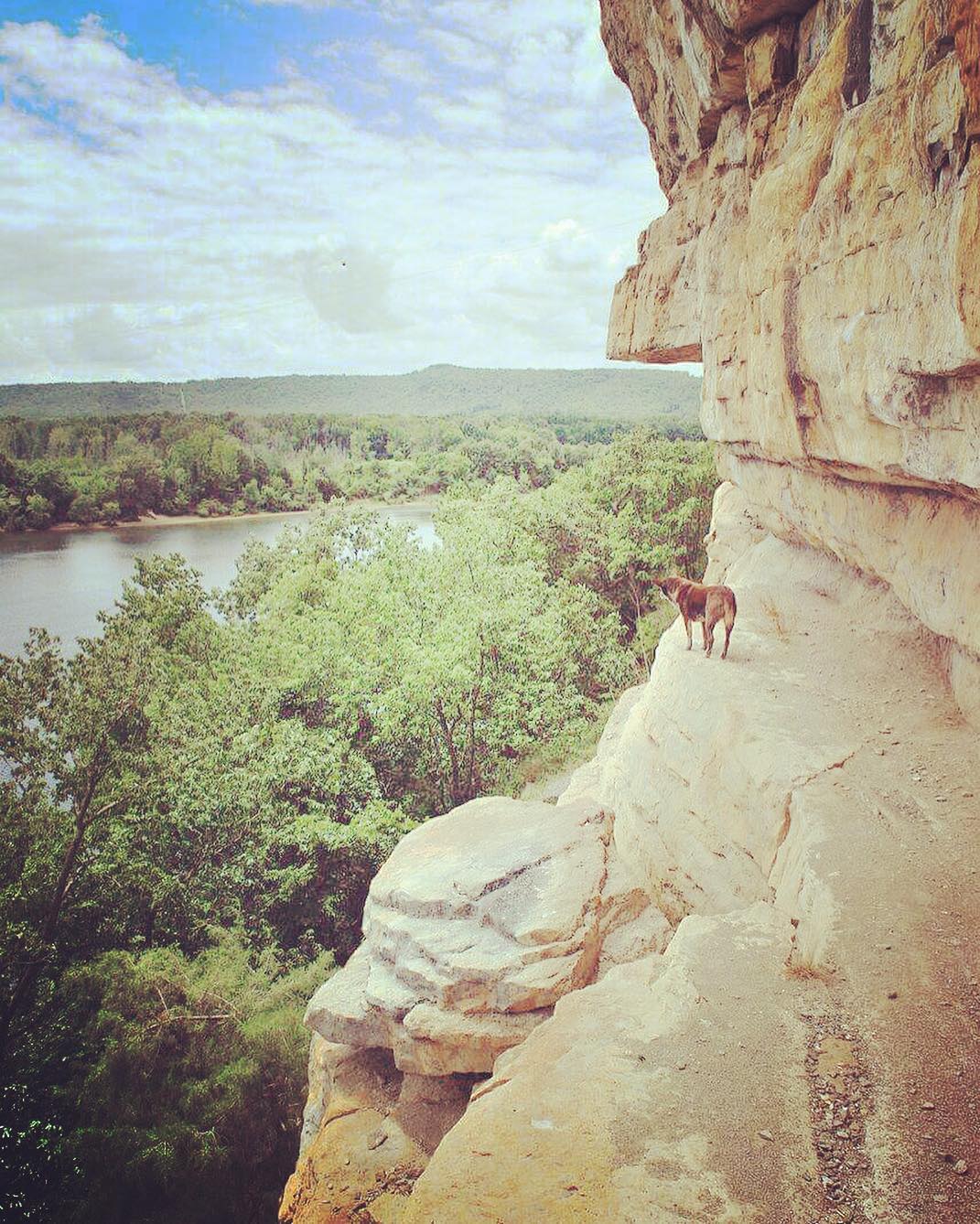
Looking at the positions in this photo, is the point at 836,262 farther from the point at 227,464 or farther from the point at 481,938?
the point at 227,464

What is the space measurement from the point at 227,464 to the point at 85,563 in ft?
70.8

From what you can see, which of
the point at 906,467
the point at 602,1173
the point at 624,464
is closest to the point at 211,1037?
the point at 602,1173

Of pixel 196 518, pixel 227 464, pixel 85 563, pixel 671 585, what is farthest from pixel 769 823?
pixel 227 464

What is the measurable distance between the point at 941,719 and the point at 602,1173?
19.3ft

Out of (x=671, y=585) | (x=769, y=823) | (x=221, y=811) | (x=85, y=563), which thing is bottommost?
(x=221, y=811)

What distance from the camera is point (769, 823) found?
7.03 meters

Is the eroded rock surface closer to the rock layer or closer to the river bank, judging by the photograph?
the rock layer

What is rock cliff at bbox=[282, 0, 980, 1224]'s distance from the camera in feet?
14.7

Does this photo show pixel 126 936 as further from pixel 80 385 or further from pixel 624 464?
pixel 80 385

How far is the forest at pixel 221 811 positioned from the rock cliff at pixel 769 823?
486 centimetres

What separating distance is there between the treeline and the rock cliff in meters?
26.2

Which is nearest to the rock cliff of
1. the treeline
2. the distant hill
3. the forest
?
the forest

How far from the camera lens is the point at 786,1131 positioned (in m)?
4.36

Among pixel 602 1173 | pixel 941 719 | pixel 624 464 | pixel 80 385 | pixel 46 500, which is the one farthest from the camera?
pixel 80 385
